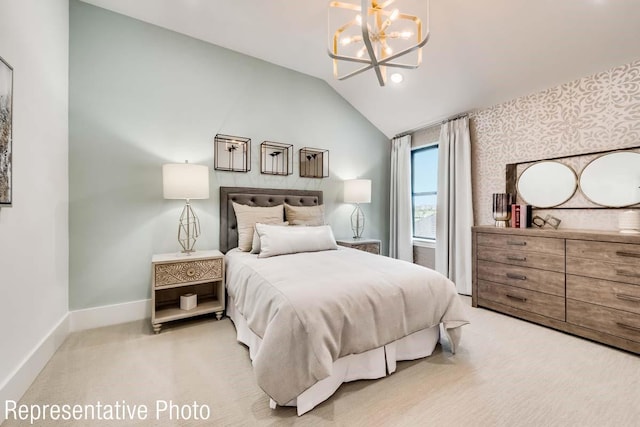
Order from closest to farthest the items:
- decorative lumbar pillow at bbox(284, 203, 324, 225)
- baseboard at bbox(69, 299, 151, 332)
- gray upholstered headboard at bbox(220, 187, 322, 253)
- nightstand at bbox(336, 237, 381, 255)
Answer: baseboard at bbox(69, 299, 151, 332)
gray upholstered headboard at bbox(220, 187, 322, 253)
decorative lumbar pillow at bbox(284, 203, 324, 225)
nightstand at bbox(336, 237, 381, 255)

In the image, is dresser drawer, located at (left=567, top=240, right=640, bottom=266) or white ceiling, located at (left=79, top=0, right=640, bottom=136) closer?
dresser drawer, located at (left=567, top=240, right=640, bottom=266)

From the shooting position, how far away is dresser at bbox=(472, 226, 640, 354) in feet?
6.69

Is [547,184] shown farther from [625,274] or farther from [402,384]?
[402,384]

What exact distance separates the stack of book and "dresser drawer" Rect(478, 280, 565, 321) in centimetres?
68

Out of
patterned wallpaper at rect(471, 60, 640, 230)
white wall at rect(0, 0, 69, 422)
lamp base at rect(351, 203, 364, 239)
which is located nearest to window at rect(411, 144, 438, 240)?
patterned wallpaper at rect(471, 60, 640, 230)

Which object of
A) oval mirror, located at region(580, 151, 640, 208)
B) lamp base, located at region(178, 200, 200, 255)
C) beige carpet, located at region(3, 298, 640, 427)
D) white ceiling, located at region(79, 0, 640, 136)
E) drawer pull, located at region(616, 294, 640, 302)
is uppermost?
white ceiling, located at region(79, 0, 640, 136)

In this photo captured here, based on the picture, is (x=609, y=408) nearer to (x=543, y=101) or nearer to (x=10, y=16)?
(x=543, y=101)

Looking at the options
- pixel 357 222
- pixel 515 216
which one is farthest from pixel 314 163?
pixel 515 216

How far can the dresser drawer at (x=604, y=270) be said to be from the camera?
201 cm

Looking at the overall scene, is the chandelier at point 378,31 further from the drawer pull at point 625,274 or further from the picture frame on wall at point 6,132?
the drawer pull at point 625,274

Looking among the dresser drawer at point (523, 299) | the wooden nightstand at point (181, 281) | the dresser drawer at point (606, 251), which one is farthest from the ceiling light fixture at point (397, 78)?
the wooden nightstand at point (181, 281)

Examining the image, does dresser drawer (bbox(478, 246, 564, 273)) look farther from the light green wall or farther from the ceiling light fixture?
the light green wall

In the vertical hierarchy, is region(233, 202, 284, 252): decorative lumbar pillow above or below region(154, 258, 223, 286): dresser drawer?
above

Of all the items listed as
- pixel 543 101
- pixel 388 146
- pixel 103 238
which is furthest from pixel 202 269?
pixel 543 101
